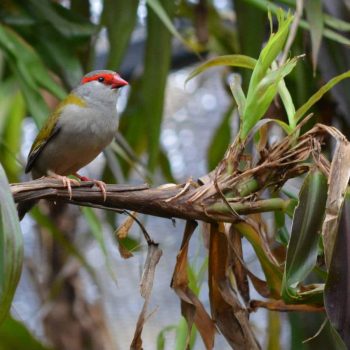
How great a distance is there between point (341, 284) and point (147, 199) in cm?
40

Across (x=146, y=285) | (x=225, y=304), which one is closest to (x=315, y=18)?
(x=225, y=304)

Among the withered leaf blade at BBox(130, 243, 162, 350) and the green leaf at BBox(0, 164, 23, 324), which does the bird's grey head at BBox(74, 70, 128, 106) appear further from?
the green leaf at BBox(0, 164, 23, 324)

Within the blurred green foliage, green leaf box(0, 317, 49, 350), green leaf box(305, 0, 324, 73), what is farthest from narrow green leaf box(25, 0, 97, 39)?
green leaf box(0, 317, 49, 350)

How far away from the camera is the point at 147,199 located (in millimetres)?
1811

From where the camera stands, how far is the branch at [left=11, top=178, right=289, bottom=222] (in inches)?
69.9

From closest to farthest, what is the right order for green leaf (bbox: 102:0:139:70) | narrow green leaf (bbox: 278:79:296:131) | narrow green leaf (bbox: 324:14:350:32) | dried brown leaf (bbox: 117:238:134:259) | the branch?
the branch
narrow green leaf (bbox: 278:79:296:131)
dried brown leaf (bbox: 117:238:134:259)
narrow green leaf (bbox: 324:14:350:32)
green leaf (bbox: 102:0:139:70)

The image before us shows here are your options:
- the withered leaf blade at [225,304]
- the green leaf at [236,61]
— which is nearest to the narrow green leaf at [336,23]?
the green leaf at [236,61]

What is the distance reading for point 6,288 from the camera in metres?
1.48

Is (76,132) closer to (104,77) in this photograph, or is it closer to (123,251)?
(104,77)

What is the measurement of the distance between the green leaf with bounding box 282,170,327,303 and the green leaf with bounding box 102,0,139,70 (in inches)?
52.0

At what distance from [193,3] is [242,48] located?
0.95 metres

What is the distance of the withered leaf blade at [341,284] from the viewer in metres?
1.67

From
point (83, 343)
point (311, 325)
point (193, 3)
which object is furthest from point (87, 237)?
point (311, 325)

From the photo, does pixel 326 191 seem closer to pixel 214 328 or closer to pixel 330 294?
pixel 330 294
